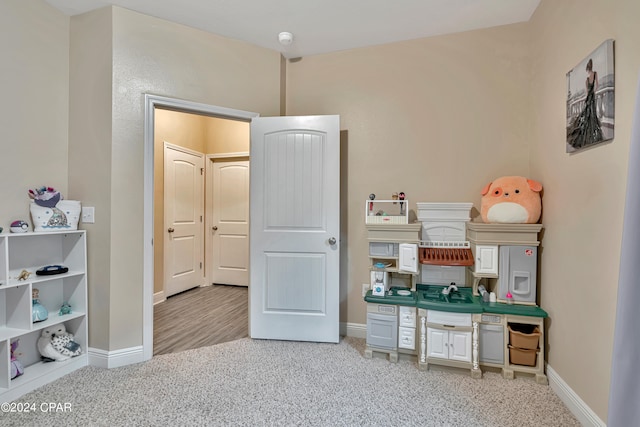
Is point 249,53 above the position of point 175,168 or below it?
above

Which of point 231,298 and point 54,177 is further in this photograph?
point 231,298

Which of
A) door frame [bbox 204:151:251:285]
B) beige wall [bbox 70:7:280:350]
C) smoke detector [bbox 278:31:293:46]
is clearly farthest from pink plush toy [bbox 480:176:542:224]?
door frame [bbox 204:151:251:285]

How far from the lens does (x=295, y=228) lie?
2.62m

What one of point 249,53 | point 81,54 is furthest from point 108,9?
point 249,53

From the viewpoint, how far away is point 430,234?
2465 mm

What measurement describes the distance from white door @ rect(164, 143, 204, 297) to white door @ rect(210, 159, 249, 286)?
8.5 inches

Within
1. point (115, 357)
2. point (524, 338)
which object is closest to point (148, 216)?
point (115, 357)

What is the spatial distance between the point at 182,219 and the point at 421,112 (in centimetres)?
335

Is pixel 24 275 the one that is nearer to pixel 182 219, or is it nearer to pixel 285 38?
pixel 182 219

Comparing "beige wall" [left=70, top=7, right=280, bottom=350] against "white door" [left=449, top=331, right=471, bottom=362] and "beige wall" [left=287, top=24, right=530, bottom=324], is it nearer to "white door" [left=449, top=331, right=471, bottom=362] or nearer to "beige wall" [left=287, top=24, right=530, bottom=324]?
"beige wall" [left=287, top=24, right=530, bottom=324]

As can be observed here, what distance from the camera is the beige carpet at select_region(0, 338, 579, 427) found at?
164 cm

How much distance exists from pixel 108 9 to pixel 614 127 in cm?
323

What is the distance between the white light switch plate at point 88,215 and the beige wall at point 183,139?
1500 millimetres

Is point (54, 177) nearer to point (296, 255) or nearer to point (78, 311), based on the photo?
point (78, 311)
